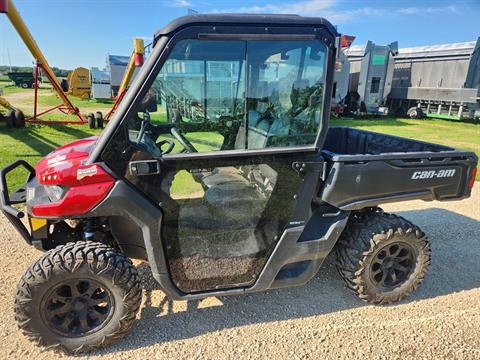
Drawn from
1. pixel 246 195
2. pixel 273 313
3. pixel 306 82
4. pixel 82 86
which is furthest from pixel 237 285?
pixel 82 86

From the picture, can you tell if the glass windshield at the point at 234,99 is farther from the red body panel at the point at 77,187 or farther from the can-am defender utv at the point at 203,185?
the red body panel at the point at 77,187

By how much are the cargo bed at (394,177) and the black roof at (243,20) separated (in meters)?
0.91

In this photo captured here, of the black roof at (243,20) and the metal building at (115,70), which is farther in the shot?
the metal building at (115,70)

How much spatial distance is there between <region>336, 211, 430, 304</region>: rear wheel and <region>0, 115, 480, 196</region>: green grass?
1374 millimetres

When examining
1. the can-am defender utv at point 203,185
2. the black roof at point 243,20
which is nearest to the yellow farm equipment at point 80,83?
the can-am defender utv at point 203,185

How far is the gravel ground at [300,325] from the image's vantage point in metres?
2.42

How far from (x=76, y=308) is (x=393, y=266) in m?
2.47

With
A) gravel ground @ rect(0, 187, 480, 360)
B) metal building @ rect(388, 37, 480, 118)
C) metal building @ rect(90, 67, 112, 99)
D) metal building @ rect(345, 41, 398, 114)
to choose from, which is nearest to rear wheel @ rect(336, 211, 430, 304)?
gravel ground @ rect(0, 187, 480, 360)

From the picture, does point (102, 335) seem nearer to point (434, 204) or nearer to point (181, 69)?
point (181, 69)

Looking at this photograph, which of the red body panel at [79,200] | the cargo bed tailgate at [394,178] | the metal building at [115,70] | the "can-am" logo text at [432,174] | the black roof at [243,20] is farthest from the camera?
the metal building at [115,70]

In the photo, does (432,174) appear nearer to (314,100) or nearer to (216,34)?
(314,100)

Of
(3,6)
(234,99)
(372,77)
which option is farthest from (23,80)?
(234,99)

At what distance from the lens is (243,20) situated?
2135 millimetres

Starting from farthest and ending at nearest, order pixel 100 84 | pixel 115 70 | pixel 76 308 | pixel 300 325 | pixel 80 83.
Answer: pixel 80 83 → pixel 100 84 → pixel 115 70 → pixel 300 325 → pixel 76 308
